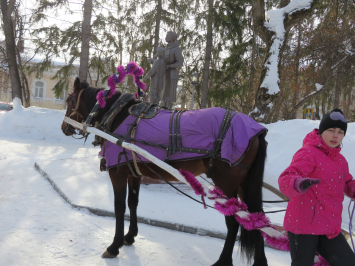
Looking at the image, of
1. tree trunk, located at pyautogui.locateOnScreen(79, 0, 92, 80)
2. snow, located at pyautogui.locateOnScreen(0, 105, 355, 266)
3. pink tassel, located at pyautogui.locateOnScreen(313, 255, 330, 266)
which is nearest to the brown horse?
snow, located at pyautogui.locateOnScreen(0, 105, 355, 266)

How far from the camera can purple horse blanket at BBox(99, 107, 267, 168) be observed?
282 centimetres

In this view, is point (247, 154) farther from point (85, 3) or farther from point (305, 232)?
point (85, 3)

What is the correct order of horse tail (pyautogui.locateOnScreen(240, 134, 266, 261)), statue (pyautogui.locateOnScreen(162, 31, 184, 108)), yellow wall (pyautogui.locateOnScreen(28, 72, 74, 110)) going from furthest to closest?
yellow wall (pyautogui.locateOnScreen(28, 72, 74, 110)), statue (pyautogui.locateOnScreen(162, 31, 184, 108)), horse tail (pyautogui.locateOnScreen(240, 134, 266, 261))

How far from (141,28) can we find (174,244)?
14.3 metres

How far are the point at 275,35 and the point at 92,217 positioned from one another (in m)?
7.49

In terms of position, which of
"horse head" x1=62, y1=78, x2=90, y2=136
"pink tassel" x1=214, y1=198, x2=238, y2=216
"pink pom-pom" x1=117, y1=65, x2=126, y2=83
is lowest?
"pink tassel" x1=214, y1=198, x2=238, y2=216

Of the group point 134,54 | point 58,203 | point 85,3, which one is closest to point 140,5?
point 134,54

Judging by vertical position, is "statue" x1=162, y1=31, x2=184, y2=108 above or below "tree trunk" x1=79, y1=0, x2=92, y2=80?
below

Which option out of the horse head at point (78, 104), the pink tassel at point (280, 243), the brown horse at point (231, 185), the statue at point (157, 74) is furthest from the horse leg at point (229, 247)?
the statue at point (157, 74)

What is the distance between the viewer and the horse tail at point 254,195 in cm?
278

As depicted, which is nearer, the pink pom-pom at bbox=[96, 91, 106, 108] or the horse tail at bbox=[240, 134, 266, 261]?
the horse tail at bbox=[240, 134, 266, 261]

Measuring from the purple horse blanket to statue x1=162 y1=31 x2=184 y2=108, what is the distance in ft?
13.7

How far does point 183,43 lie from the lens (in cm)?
1712

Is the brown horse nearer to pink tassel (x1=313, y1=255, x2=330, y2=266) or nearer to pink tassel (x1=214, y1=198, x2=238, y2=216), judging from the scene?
pink tassel (x1=214, y1=198, x2=238, y2=216)
